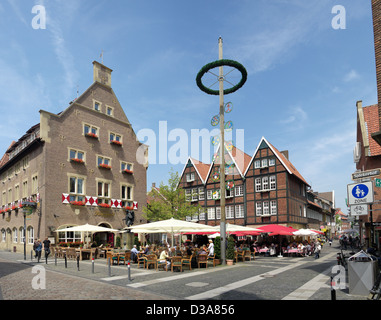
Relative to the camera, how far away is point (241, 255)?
21578 millimetres

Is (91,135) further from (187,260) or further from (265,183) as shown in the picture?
(265,183)

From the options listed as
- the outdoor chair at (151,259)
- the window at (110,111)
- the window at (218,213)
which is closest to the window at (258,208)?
the window at (218,213)

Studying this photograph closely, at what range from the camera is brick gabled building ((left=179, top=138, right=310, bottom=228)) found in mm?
36812

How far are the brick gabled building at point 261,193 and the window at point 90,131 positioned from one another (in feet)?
44.7

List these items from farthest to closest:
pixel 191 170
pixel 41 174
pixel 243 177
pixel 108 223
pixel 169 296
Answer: pixel 191 170 → pixel 243 177 → pixel 108 223 → pixel 41 174 → pixel 169 296

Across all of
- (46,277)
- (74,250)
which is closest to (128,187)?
(74,250)

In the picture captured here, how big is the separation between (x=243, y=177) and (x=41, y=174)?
2339 centimetres

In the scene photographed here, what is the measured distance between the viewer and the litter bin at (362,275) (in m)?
9.39

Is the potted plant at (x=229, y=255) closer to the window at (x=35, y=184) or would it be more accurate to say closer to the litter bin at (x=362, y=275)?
the litter bin at (x=362, y=275)

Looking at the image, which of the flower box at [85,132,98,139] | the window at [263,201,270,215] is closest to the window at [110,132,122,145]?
the flower box at [85,132,98,139]

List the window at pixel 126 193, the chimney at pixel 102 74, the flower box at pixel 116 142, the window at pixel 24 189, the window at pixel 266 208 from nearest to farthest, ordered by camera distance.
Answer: the window at pixel 24 189 → the flower box at pixel 116 142 → the chimney at pixel 102 74 → the window at pixel 126 193 → the window at pixel 266 208

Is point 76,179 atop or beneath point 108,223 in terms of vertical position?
atop

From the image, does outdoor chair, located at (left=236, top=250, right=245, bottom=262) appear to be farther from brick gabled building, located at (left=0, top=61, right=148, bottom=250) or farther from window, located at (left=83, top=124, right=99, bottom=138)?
window, located at (left=83, top=124, right=99, bottom=138)
